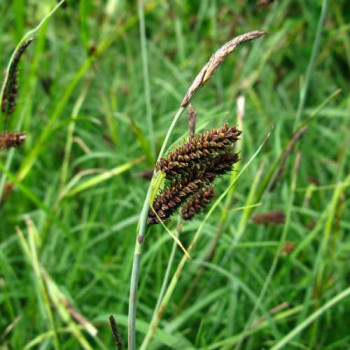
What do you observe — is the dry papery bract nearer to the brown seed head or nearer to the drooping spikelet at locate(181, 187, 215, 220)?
the brown seed head

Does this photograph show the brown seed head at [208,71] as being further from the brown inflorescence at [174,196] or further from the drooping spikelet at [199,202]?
the drooping spikelet at [199,202]

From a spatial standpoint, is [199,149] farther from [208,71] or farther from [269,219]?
[269,219]

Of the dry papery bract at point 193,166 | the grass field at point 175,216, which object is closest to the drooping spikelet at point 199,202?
the grass field at point 175,216

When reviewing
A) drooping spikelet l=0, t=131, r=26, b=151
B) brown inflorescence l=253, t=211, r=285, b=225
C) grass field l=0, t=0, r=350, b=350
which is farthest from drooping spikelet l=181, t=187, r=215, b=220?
brown inflorescence l=253, t=211, r=285, b=225

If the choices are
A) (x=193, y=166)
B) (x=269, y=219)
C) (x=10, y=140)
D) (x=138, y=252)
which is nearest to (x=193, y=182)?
(x=193, y=166)

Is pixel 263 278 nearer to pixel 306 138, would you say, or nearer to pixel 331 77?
pixel 306 138

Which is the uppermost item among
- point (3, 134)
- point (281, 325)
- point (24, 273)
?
point (3, 134)

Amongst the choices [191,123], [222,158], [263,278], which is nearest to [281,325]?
[263,278]
